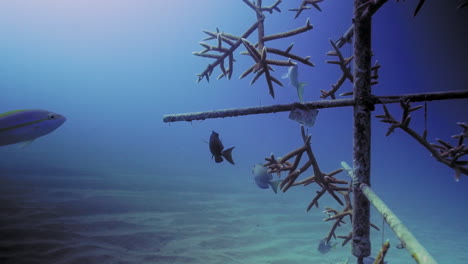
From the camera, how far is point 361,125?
1.78 meters

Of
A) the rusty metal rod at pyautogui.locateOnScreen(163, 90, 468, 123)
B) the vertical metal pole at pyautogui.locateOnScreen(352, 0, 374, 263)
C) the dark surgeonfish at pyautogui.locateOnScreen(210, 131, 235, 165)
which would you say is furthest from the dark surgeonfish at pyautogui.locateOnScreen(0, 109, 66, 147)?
the vertical metal pole at pyautogui.locateOnScreen(352, 0, 374, 263)

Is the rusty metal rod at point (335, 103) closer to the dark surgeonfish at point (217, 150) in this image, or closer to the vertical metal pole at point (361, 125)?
the vertical metal pole at point (361, 125)

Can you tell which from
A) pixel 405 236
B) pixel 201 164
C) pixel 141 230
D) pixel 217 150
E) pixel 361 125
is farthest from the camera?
pixel 201 164

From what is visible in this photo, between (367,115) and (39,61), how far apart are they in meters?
166

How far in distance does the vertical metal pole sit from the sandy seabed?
2630 millimetres

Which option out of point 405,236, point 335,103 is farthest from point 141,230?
point 405,236

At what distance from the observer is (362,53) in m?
1.79

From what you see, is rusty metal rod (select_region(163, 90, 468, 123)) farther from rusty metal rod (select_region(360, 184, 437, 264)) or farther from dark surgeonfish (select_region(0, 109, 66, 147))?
dark surgeonfish (select_region(0, 109, 66, 147))

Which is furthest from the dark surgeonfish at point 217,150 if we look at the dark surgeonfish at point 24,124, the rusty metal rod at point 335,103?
the dark surgeonfish at point 24,124

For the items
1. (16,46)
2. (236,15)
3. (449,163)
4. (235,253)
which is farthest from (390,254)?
(16,46)

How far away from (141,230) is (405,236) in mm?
4655

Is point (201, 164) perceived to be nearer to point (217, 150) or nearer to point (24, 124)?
point (217, 150)

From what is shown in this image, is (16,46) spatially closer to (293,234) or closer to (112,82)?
(112,82)

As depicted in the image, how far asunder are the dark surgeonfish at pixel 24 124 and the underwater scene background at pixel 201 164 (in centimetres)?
167
